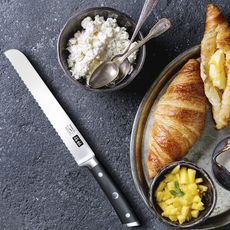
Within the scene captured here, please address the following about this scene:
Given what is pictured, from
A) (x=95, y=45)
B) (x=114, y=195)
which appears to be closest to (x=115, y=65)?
(x=95, y=45)

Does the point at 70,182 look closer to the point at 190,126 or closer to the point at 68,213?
the point at 68,213

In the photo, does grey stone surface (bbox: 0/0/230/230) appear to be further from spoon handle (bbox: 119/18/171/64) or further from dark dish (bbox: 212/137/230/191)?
dark dish (bbox: 212/137/230/191)

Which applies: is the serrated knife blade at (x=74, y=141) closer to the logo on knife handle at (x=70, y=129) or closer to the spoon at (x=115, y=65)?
the logo on knife handle at (x=70, y=129)

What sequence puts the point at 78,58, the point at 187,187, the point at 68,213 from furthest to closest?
the point at 68,213 < the point at 78,58 < the point at 187,187

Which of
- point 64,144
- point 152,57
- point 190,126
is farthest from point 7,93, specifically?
point 190,126

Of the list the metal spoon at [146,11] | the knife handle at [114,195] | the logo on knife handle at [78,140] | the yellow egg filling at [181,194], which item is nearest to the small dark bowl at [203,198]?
the yellow egg filling at [181,194]

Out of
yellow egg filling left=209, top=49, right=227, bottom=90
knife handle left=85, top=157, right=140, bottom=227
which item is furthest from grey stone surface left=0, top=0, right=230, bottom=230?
yellow egg filling left=209, top=49, right=227, bottom=90
